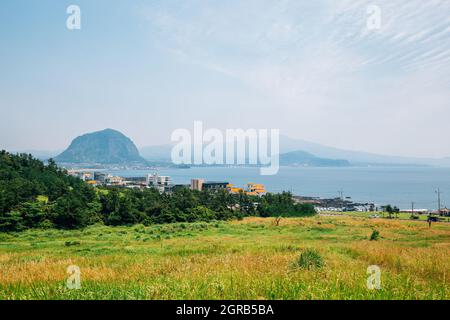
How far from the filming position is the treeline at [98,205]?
39.3m

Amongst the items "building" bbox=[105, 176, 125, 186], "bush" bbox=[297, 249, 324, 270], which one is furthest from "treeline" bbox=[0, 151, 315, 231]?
"building" bbox=[105, 176, 125, 186]

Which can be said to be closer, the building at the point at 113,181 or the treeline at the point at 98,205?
the treeline at the point at 98,205

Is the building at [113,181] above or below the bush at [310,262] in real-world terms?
below

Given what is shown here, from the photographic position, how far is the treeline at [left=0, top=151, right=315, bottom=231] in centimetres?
3931

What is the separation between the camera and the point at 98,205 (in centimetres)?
4656

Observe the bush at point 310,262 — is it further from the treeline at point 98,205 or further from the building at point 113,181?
the building at point 113,181

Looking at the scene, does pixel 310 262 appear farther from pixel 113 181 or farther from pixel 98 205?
pixel 113 181

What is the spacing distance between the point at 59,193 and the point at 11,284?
49044 millimetres

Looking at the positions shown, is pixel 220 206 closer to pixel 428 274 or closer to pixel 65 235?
pixel 65 235

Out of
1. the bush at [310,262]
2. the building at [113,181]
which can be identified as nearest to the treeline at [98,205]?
the bush at [310,262]

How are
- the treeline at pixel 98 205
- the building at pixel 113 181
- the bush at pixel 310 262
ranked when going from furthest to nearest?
the building at pixel 113 181 < the treeline at pixel 98 205 < the bush at pixel 310 262

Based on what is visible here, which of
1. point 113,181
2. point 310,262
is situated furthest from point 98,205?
point 113,181

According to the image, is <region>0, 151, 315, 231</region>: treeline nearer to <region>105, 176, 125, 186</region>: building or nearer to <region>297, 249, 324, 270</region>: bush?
<region>297, 249, 324, 270</region>: bush

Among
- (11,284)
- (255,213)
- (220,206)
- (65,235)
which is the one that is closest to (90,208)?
(65,235)
